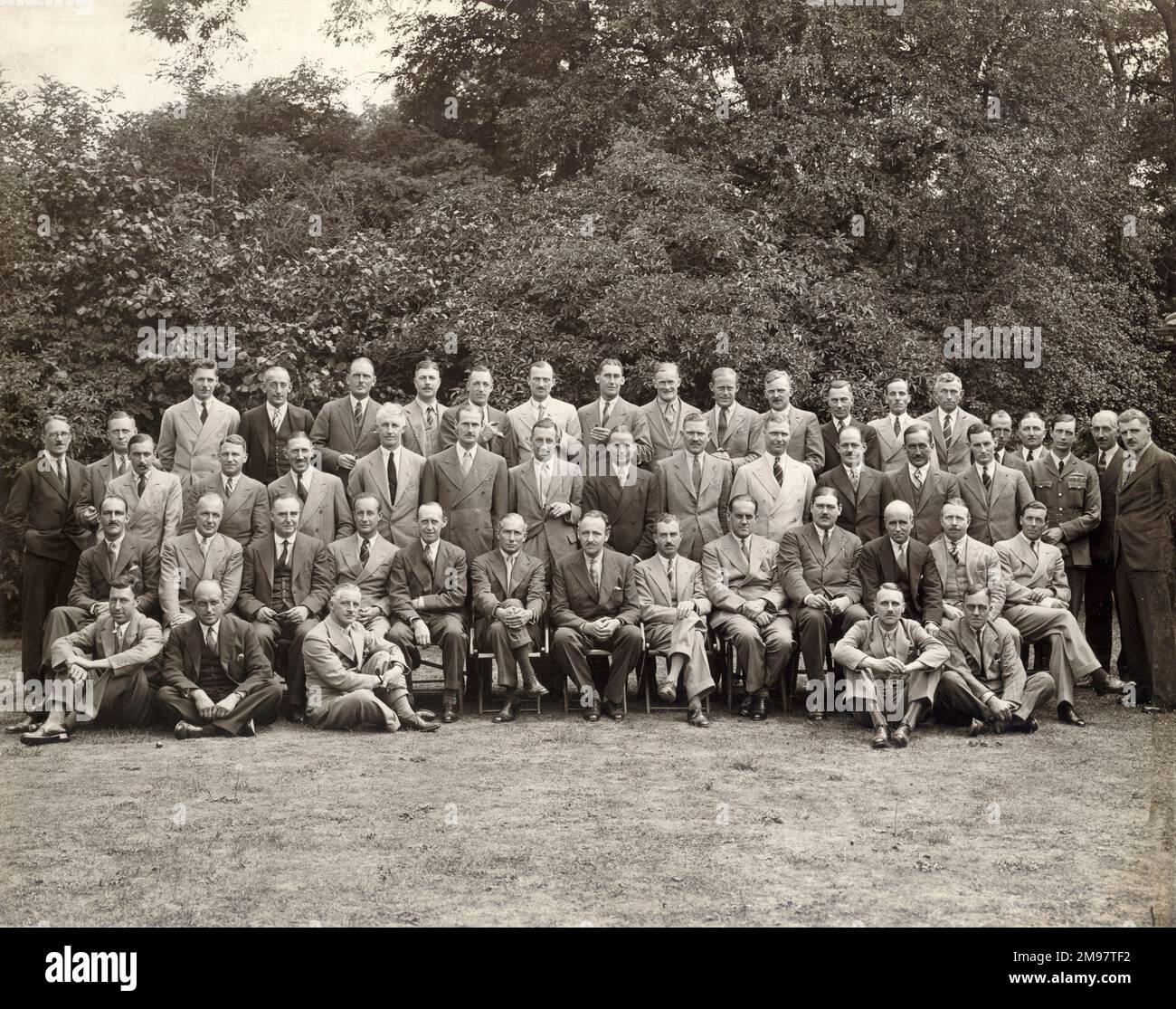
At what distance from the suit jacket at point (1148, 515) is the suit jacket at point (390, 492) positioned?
4.68 metres

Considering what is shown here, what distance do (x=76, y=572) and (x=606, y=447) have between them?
3.51m

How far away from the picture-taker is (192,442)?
9156 mm

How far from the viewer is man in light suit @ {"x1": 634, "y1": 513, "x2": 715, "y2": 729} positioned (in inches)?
322

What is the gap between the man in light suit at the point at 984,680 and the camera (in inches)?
306

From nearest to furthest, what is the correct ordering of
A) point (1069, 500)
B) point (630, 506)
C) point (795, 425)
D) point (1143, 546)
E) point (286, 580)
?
point (286, 580) → point (1143, 546) → point (630, 506) → point (1069, 500) → point (795, 425)

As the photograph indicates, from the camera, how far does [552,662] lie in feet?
28.7

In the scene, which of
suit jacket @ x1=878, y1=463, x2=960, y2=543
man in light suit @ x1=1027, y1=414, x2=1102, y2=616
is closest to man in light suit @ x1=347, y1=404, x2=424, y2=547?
suit jacket @ x1=878, y1=463, x2=960, y2=543

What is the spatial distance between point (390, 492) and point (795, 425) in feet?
9.54

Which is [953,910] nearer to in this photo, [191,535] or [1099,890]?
[1099,890]

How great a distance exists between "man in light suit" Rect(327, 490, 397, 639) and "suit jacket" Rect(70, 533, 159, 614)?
1.11 metres

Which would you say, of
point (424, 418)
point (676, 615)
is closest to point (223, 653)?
point (424, 418)

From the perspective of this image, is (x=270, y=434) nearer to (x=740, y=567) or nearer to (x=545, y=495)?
(x=545, y=495)

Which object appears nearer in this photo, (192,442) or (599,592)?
(599,592)

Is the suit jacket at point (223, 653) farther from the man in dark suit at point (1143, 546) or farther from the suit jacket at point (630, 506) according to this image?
the man in dark suit at point (1143, 546)
